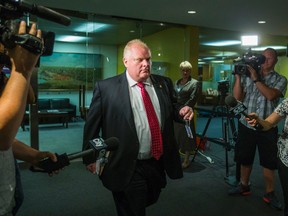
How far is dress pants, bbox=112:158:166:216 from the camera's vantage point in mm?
1814

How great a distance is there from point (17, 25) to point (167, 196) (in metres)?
2.67

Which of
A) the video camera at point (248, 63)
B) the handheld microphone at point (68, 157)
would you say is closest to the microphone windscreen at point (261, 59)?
the video camera at point (248, 63)

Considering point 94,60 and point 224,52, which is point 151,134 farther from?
point 224,52

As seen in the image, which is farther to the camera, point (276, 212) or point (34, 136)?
point (34, 136)

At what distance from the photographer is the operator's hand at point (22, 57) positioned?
2.67 ft

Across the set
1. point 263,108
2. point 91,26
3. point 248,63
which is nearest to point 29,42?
point 248,63

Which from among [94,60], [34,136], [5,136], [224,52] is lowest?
[34,136]

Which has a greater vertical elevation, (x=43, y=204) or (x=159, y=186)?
(x=159, y=186)

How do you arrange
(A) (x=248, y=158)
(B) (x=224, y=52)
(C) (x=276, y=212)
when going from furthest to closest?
(B) (x=224, y=52)
(A) (x=248, y=158)
(C) (x=276, y=212)

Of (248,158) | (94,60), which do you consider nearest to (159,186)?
(248,158)

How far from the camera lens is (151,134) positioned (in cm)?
186

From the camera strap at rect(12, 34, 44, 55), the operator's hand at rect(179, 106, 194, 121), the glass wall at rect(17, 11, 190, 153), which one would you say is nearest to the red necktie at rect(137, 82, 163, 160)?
the operator's hand at rect(179, 106, 194, 121)

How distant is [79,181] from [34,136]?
1.18 m

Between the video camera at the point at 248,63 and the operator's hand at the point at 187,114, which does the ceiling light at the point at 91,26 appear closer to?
the video camera at the point at 248,63
